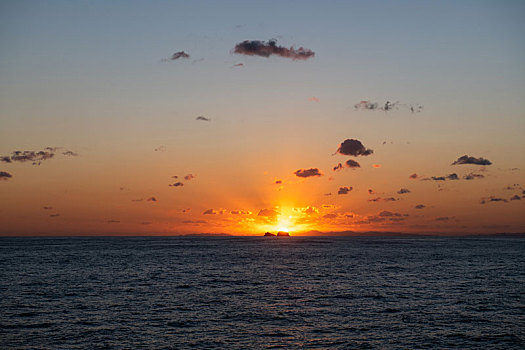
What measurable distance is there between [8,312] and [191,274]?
37206mm

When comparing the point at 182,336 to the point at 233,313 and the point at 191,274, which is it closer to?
the point at 233,313

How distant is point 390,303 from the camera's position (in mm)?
49344

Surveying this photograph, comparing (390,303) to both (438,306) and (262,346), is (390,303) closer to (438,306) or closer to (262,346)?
(438,306)

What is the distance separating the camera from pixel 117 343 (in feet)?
110

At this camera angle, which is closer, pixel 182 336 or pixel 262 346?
pixel 262 346

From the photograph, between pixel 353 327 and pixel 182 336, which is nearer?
pixel 182 336

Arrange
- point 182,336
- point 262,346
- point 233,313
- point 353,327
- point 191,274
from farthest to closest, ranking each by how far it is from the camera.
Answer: point 191,274, point 233,313, point 353,327, point 182,336, point 262,346

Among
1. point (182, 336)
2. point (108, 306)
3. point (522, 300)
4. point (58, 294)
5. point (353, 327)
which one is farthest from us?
point (58, 294)

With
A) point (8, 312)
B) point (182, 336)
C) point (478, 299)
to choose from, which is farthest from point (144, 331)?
point (478, 299)

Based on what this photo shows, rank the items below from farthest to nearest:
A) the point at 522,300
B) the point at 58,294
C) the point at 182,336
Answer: the point at 58,294 → the point at 522,300 → the point at 182,336

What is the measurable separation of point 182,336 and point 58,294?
26.9 metres

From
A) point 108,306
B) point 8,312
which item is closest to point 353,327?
point 108,306

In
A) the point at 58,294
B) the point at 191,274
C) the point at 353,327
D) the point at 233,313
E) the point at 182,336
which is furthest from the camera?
the point at 191,274

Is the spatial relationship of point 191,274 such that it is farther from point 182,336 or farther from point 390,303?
point 182,336
